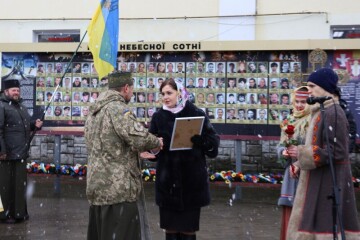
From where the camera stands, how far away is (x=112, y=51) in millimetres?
7688

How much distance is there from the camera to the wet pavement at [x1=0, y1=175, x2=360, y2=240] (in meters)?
8.21

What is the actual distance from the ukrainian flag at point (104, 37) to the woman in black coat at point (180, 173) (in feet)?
5.16

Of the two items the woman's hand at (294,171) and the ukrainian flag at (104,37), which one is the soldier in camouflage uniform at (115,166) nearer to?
the woman's hand at (294,171)

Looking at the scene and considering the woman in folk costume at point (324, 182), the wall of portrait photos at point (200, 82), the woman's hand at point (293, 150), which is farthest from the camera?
the wall of portrait photos at point (200, 82)

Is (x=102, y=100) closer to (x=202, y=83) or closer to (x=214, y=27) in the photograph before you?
(x=202, y=83)

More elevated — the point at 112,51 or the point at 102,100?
the point at 112,51

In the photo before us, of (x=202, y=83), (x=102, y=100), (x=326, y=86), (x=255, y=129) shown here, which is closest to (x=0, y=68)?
(x=202, y=83)

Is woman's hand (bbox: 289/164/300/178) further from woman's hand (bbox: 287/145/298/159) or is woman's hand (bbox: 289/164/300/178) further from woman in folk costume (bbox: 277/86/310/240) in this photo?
woman's hand (bbox: 287/145/298/159)

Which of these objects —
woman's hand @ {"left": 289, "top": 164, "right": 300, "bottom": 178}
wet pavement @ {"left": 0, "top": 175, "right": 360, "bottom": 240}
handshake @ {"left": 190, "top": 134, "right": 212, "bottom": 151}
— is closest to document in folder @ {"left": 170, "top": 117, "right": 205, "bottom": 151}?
handshake @ {"left": 190, "top": 134, "right": 212, "bottom": 151}

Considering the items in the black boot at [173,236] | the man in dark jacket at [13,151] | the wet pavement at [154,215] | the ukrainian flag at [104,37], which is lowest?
the wet pavement at [154,215]

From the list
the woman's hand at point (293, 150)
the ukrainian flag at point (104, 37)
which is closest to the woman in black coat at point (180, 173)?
the woman's hand at point (293, 150)

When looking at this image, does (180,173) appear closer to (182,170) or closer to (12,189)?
(182,170)

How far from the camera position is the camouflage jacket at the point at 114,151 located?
17.7ft

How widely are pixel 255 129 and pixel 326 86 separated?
5989 mm
